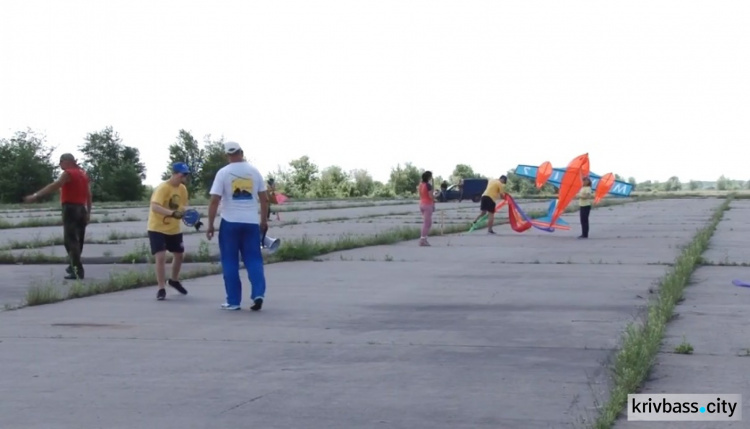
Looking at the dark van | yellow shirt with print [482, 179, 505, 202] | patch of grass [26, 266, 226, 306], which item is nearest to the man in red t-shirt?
patch of grass [26, 266, 226, 306]

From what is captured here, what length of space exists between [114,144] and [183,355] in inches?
3647

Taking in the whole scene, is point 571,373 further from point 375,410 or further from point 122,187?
point 122,187

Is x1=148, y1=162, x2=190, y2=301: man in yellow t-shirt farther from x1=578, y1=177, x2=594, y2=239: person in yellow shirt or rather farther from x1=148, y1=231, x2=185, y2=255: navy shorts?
x1=578, y1=177, x2=594, y2=239: person in yellow shirt

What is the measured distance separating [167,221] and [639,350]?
267 inches

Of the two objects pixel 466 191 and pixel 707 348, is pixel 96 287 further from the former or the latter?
pixel 466 191

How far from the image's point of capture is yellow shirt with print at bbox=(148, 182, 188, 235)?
1320cm

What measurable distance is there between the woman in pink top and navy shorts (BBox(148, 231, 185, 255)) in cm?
1062

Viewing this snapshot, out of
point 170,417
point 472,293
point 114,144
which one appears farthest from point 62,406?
point 114,144

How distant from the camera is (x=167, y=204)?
13211mm

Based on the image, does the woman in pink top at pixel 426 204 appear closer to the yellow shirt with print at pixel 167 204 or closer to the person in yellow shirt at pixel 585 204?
the person in yellow shirt at pixel 585 204

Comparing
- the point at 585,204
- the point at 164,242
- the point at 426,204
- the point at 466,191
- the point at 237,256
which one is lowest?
the point at 237,256

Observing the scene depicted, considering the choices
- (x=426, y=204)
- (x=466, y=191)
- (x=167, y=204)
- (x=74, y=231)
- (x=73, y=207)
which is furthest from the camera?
(x=466, y=191)

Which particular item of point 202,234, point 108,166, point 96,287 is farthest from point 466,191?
point 96,287

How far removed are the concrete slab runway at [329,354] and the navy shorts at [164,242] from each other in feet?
1.99
